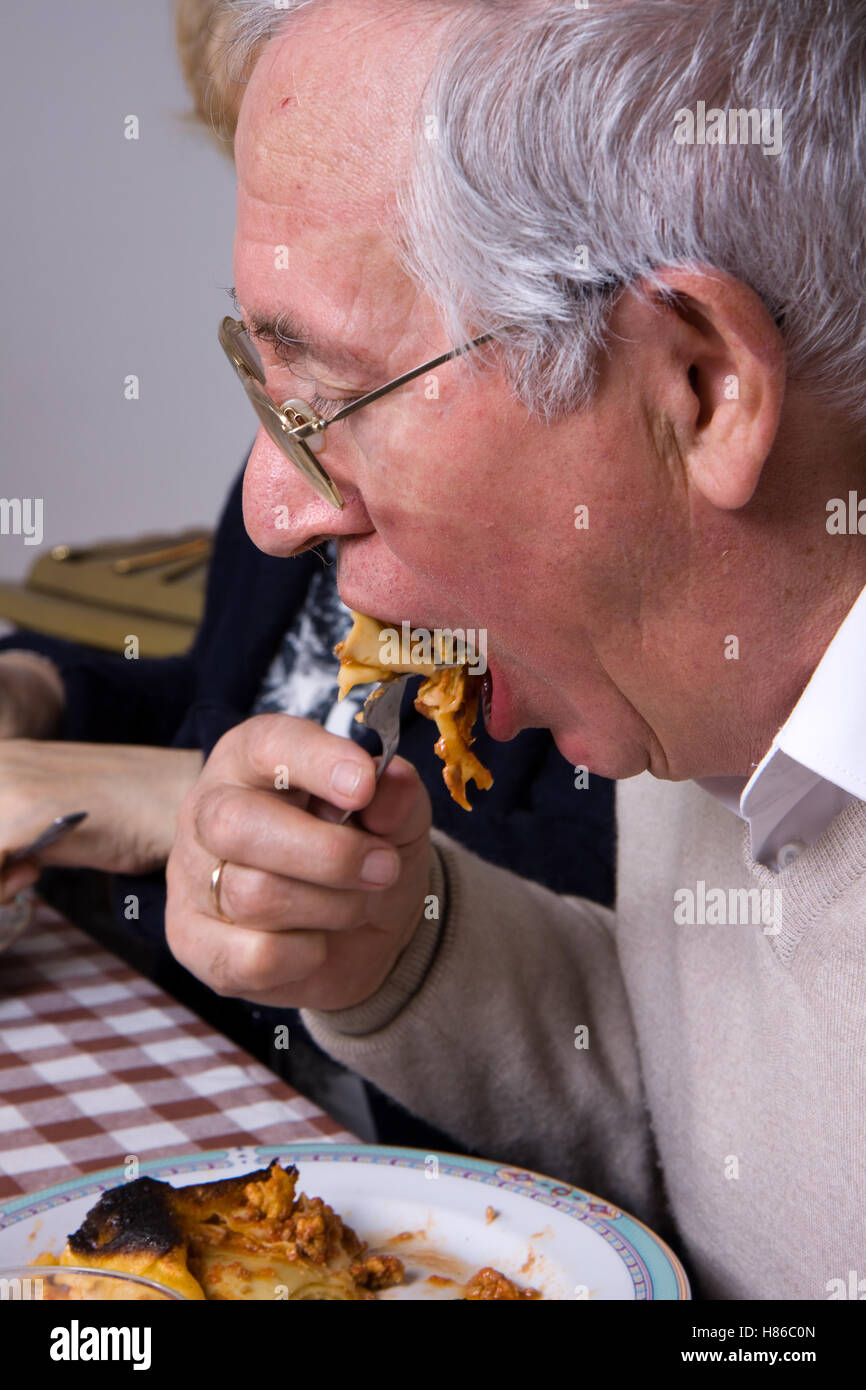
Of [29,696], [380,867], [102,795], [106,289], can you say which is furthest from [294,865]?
[106,289]

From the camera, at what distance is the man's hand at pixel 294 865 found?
1.08 metres

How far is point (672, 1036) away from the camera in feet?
3.90

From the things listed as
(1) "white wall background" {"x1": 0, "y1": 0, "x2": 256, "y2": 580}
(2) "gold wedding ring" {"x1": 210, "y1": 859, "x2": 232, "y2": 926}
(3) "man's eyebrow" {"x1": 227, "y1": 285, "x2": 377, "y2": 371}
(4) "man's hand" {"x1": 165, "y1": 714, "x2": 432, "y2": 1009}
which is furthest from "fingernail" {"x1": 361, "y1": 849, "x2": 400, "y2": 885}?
(1) "white wall background" {"x1": 0, "y1": 0, "x2": 256, "y2": 580}

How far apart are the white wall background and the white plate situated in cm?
371

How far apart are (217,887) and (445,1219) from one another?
1.10 feet

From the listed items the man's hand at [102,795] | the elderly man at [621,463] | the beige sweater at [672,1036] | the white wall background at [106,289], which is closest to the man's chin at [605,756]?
the elderly man at [621,463]

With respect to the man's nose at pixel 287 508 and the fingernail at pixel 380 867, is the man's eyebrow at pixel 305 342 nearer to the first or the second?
the man's nose at pixel 287 508

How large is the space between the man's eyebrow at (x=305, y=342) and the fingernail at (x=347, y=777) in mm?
347

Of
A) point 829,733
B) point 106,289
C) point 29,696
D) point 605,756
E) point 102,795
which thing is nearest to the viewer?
point 829,733

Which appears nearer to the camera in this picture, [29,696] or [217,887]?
[217,887]

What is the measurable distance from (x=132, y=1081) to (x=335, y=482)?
0.62 metres

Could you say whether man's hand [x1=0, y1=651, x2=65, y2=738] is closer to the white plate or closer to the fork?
the fork

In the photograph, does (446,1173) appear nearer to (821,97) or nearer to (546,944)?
(546,944)

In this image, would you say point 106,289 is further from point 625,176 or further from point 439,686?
point 625,176
